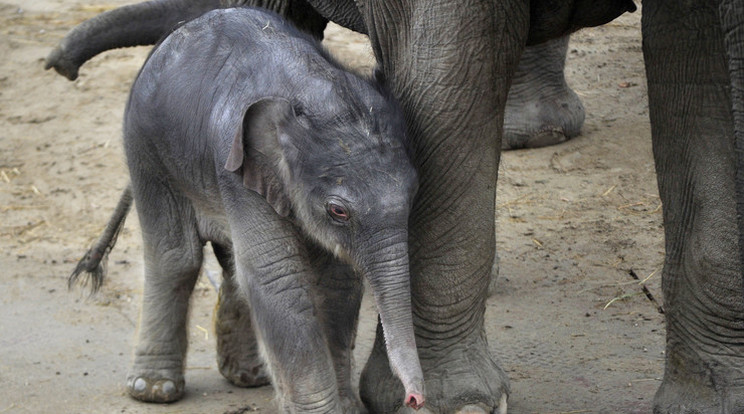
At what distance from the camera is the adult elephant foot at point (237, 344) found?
4473mm

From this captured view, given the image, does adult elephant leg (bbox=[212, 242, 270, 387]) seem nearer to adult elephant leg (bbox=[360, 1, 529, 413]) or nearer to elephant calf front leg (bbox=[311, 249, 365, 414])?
elephant calf front leg (bbox=[311, 249, 365, 414])

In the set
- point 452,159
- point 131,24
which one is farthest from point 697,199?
point 131,24

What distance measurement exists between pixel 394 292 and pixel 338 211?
0.82 ft

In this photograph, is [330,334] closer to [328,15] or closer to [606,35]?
[328,15]

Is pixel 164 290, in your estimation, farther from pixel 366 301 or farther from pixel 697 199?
pixel 697 199

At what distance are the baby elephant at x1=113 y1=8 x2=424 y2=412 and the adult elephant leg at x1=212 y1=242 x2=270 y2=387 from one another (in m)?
0.23

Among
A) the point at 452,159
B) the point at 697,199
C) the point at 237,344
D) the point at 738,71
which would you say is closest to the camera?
the point at 738,71

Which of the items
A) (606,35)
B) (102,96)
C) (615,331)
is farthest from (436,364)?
(606,35)

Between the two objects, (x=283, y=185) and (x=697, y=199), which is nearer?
(x=283, y=185)

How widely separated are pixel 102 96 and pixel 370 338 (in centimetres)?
314

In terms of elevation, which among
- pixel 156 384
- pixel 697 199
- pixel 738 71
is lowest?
pixel 156 384

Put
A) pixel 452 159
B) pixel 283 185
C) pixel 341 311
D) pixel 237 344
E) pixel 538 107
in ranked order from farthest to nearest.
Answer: pixel 538 107 < pixel 237 344 < pixel 341 311 < pixel 452 159 < pixel 283 185

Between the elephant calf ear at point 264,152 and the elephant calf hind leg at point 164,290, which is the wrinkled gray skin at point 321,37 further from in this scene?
the elephant calf ear at point 264,152

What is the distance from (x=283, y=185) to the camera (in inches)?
140
